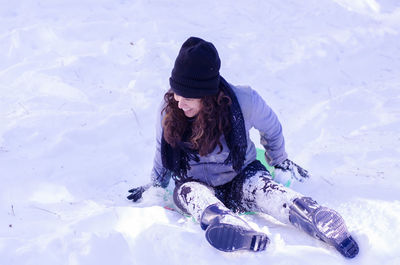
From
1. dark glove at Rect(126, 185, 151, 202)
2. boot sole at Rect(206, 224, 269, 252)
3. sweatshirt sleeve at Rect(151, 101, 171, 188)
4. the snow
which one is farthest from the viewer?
dark glove at Rect(126, 185, 151, 202)

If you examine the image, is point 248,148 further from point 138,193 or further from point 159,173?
point 138,193

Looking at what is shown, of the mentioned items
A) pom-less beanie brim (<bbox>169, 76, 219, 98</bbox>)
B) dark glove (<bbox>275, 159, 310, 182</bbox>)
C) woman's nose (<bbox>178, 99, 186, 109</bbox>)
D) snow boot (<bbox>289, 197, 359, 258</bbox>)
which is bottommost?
dark glove (<bbox>275, 159, 310, 182</bbox>)

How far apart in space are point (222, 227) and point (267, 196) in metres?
0.47

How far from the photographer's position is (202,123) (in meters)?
2.21

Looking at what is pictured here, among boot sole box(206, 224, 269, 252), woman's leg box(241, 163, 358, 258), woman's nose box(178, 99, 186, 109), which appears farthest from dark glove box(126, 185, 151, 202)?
boot sole box(206, 224, 269, 252)

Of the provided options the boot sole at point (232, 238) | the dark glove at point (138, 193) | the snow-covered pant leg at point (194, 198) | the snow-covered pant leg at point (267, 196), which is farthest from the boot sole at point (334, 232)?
the dark glove at point (138, 193)

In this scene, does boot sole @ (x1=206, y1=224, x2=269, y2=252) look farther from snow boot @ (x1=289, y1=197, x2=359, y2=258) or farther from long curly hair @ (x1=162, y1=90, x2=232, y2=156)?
long curly hair @ (x1=162, y1=90, x2=232, y2=156)

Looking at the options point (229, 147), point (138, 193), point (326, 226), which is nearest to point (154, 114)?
point (138, 193)

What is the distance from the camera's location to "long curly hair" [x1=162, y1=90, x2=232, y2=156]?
2189 millimetres

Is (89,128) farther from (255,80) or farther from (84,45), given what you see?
(255,80)

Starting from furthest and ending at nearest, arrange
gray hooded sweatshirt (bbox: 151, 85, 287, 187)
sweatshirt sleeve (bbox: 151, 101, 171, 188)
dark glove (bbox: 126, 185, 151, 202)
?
1. dark glove (bbox: 126, 185, 151, 202)
2. sweatshirt sleeve (bbox: 151, 101, 171, 188)
3. gray hooded sweatshirt (bbox: 151, 85, 287, 187)

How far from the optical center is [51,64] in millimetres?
4230

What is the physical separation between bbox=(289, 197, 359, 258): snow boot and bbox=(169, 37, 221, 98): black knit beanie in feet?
2.55

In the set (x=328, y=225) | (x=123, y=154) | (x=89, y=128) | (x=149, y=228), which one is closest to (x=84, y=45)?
(x=89, y=128)
